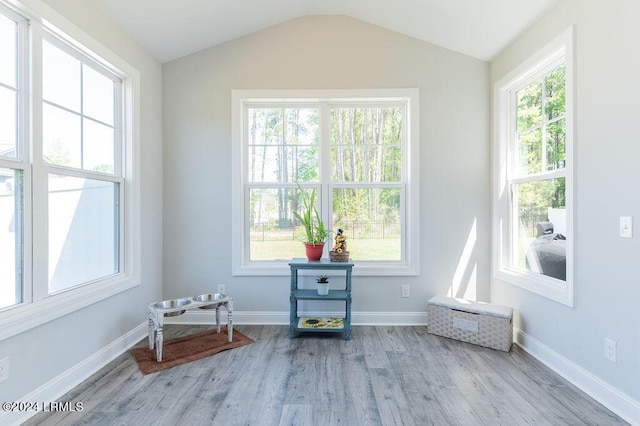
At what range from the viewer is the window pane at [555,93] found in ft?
7.70

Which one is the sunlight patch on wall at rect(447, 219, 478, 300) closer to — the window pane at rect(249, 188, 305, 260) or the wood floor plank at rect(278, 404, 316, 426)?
the window pane at rect(249, 188, 305, 260)

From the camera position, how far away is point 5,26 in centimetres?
176

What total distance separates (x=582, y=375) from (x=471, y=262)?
4.12 ft

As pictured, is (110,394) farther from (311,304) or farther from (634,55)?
(634,55)

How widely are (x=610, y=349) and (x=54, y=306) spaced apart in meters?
3.30

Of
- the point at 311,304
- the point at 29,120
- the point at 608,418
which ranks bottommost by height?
the point at 608,418

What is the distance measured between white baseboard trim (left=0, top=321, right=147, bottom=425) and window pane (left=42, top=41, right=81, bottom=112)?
1.73 metres

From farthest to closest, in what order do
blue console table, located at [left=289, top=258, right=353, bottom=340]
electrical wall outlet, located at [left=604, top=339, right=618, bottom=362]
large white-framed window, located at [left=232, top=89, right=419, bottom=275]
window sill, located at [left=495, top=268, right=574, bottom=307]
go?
large white-framed window, located at [left=232, top=89, right=419, bottom=275]
blue console table, located at [left=289, top=258, right=353, bottom=340]
window sill, located at [left=495, top=268, right=574, bottom=307]
electrical wall outlet, located at [left=604, top=339, right=618, bottom=362]

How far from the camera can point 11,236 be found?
69.0 inches

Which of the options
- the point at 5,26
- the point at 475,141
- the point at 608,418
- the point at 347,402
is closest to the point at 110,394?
the point at 347,402

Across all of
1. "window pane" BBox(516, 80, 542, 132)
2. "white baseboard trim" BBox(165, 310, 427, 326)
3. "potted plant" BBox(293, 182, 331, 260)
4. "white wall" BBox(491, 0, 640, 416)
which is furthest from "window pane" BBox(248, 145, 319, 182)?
"white wall" BBox(491, 0, 640, 416)

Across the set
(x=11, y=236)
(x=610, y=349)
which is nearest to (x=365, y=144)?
(x=610, y=349)

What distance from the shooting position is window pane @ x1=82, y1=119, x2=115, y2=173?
236 centimetres

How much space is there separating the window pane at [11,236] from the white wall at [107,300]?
0.25 meters
